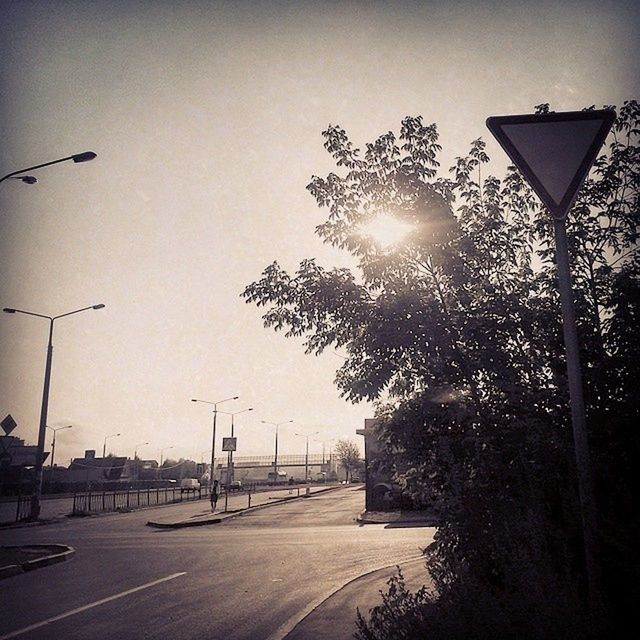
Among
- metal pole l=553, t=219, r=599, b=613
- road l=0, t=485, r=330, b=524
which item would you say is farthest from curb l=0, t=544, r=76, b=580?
road l=0, t=485, r=330, b=524

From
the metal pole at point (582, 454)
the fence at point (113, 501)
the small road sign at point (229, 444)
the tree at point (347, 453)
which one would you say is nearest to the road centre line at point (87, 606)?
the metal pole at point (582, 454)

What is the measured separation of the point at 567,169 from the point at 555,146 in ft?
0.52

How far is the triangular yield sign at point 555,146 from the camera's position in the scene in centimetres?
332

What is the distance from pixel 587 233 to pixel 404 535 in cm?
1537

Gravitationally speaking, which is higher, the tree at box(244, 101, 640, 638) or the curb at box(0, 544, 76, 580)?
the tree at box(244, 101, 640, 638)

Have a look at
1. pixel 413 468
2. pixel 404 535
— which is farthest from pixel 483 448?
pixel 404 535

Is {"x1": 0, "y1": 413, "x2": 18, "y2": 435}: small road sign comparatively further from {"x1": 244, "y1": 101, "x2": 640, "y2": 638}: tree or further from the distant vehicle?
the distant vehicle

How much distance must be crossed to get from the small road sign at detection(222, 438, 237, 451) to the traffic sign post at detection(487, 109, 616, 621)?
39555 mm

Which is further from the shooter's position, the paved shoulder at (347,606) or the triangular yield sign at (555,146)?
the paved shoulder at (347,606)

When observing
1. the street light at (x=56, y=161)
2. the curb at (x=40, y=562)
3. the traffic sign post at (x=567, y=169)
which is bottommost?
the curb at (x=40, y=562)

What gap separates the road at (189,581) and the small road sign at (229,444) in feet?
68.2

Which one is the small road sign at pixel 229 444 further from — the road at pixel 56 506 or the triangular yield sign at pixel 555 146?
the triangular yield sign at pixel 555 146

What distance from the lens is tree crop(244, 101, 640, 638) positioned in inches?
167

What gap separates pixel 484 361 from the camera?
5.88 m
